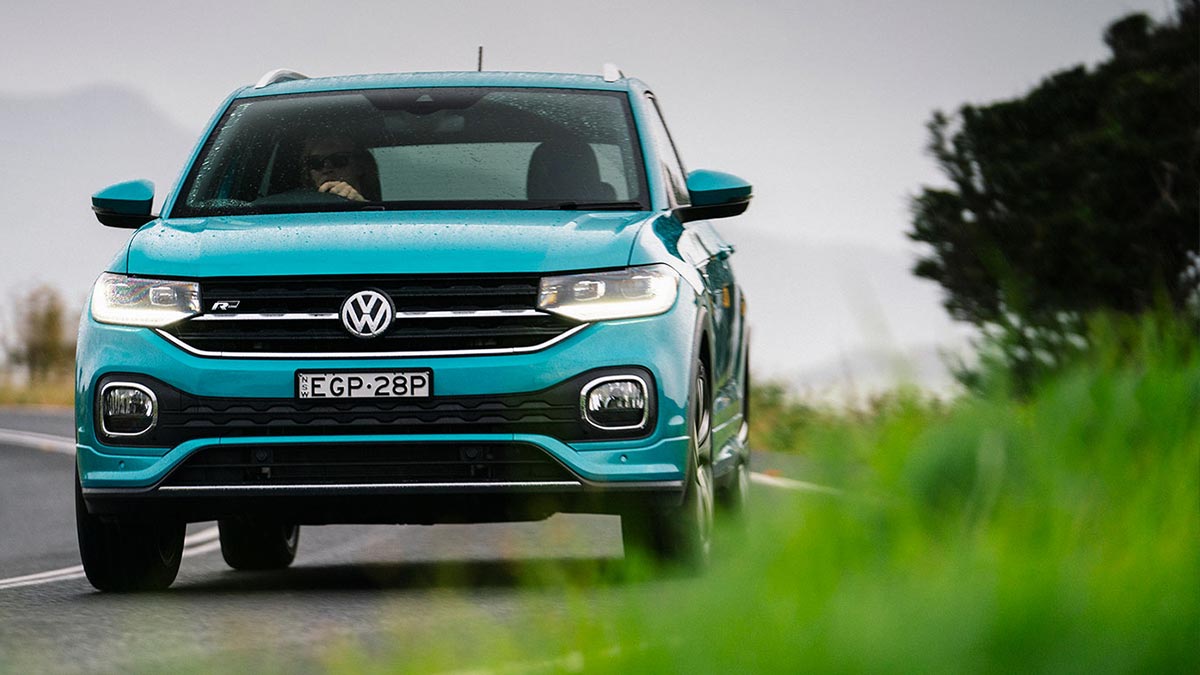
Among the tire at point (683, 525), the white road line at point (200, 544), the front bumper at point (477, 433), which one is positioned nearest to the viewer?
Answer: the white road line at point (200, 544)

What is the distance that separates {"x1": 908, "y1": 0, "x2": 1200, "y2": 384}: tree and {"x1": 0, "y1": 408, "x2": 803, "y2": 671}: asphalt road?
1545 centimetres

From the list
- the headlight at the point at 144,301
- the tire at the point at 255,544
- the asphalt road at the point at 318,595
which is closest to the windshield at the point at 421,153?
the headlight at the point at 144,301

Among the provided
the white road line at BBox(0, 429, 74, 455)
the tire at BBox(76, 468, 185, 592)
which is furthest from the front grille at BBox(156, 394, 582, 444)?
the white road line at BBox(0, 429, 74, 455)

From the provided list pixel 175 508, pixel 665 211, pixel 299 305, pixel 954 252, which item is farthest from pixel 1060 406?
pixel 954 252

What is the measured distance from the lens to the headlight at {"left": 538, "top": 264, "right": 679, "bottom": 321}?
700 cm

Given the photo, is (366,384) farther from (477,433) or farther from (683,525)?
(683,525)

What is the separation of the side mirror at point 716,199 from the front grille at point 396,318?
141cm

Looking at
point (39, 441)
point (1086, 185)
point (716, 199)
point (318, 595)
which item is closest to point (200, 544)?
point (318, 595)

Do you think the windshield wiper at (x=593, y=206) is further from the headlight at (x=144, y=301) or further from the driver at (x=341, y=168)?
the headlight at (x=144, y=301)

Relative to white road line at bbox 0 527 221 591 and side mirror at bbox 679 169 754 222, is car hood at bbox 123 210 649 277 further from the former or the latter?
white road line at bbox 0 527 221 591

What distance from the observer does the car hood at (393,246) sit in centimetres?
706

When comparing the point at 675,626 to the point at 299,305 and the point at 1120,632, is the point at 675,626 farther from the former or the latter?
the point at 299,305

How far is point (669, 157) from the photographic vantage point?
905cm

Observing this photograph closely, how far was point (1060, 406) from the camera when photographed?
7.03 meters
